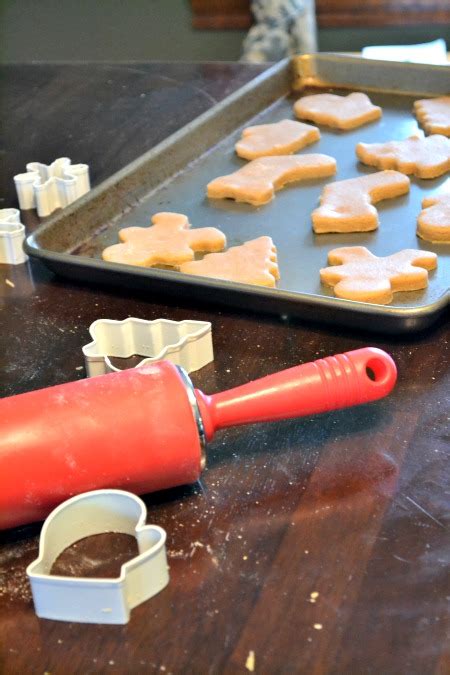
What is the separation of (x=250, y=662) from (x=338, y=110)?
3.77ft

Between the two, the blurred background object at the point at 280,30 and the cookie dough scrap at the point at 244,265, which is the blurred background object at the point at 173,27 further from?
the cookie dough scrap at the point at 244,265

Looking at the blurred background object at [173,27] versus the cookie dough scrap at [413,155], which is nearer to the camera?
the cookie dough scrap at [413,155]

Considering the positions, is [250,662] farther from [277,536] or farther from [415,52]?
[415,52]

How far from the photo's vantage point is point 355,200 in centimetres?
126

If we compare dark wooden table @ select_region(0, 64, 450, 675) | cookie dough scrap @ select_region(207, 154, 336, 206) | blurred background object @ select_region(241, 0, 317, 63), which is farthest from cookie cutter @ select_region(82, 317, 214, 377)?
blurred background object @ select_region(241, 0, 317, 63)

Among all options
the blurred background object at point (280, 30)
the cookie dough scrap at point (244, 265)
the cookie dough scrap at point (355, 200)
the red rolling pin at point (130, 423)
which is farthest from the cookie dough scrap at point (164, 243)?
the blurred background object at point (280, 30)

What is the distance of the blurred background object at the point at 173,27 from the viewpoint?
2.96 meters

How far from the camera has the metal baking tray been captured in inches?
39.6

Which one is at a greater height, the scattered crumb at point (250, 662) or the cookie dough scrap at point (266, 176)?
the cookie dough scrap at point (266, 176)

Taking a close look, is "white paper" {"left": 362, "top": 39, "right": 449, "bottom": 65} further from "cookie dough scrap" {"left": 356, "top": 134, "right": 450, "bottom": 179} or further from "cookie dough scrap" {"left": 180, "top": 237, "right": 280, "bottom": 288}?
"cookie dough scrap" {"left": 180, "top": 237, "right": 280, "bottom": 288}

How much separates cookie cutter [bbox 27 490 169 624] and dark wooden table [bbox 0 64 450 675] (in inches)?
0.4

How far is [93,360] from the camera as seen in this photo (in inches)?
36.9

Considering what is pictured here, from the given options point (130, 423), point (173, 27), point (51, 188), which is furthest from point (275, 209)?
point (173, 27)

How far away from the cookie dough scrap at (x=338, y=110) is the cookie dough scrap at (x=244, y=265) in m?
0.49
